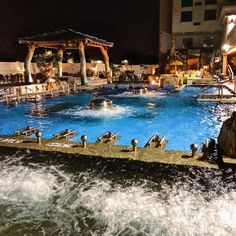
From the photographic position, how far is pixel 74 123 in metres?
11.4

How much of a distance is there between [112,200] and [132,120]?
7891mm

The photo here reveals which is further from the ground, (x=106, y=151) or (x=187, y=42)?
(x=187, y=42)

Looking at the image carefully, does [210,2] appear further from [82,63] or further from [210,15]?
[82,63]

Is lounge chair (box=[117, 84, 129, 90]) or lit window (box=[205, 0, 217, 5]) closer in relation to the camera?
lounge chair (box=[117, 84, 129, 90])

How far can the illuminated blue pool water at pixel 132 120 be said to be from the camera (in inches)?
374

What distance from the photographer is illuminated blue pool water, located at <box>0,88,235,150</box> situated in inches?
374

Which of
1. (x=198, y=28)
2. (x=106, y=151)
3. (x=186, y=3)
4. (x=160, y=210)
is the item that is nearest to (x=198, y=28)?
(x=198, y=28)

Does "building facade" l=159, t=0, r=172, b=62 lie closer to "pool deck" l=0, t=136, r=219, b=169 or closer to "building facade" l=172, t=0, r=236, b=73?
"building facade" l=172, t=0, r=236, b=73

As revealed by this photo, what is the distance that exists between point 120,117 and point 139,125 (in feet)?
5.84

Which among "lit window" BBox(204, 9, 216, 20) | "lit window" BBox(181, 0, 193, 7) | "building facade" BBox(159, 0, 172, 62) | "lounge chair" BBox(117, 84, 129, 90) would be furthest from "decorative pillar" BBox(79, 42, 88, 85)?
"lit window" BBox(204, 9, 216, 20)

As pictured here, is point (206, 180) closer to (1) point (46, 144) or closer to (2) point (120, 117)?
(1) point (46, 144)

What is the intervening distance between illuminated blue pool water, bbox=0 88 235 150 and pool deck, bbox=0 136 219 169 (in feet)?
7.50

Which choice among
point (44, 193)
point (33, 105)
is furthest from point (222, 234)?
point (33, 105)

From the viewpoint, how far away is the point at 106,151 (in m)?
6.07
